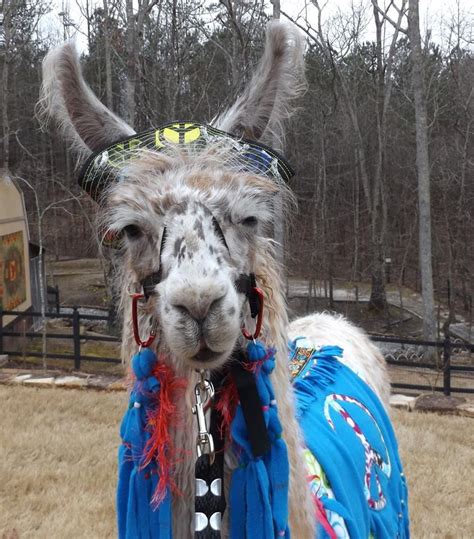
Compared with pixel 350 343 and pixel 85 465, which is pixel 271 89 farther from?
pixel 85 465

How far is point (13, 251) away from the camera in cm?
1148

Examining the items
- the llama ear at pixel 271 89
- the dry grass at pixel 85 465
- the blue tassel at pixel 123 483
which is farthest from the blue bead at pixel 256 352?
the dry grass at pixel 85 465

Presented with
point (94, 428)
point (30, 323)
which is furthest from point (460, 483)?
point (30, 323)

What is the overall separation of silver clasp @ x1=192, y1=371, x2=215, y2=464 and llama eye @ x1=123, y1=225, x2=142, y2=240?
0.39 meters

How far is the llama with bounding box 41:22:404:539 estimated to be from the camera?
1.31 meters

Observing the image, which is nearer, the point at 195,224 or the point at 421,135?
the point at 195,224

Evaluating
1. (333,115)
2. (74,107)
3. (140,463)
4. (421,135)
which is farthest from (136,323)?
(333,115)

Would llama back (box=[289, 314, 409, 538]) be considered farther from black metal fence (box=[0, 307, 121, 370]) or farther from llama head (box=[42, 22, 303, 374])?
black metal fence (box=[0, 307, 121, 370])

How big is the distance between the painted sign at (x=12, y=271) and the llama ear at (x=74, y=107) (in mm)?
9841

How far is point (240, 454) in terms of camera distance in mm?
1476

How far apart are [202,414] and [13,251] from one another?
35.9 feet

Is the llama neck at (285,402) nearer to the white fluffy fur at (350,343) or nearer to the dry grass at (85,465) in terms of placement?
the white fluffy fur at (350,343)

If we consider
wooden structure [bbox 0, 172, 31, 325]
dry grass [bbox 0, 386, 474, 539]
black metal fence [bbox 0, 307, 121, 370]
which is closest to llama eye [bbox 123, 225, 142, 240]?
dry grass [bbox 0, 386, 474, 539]

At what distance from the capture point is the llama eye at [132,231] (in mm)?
1536
